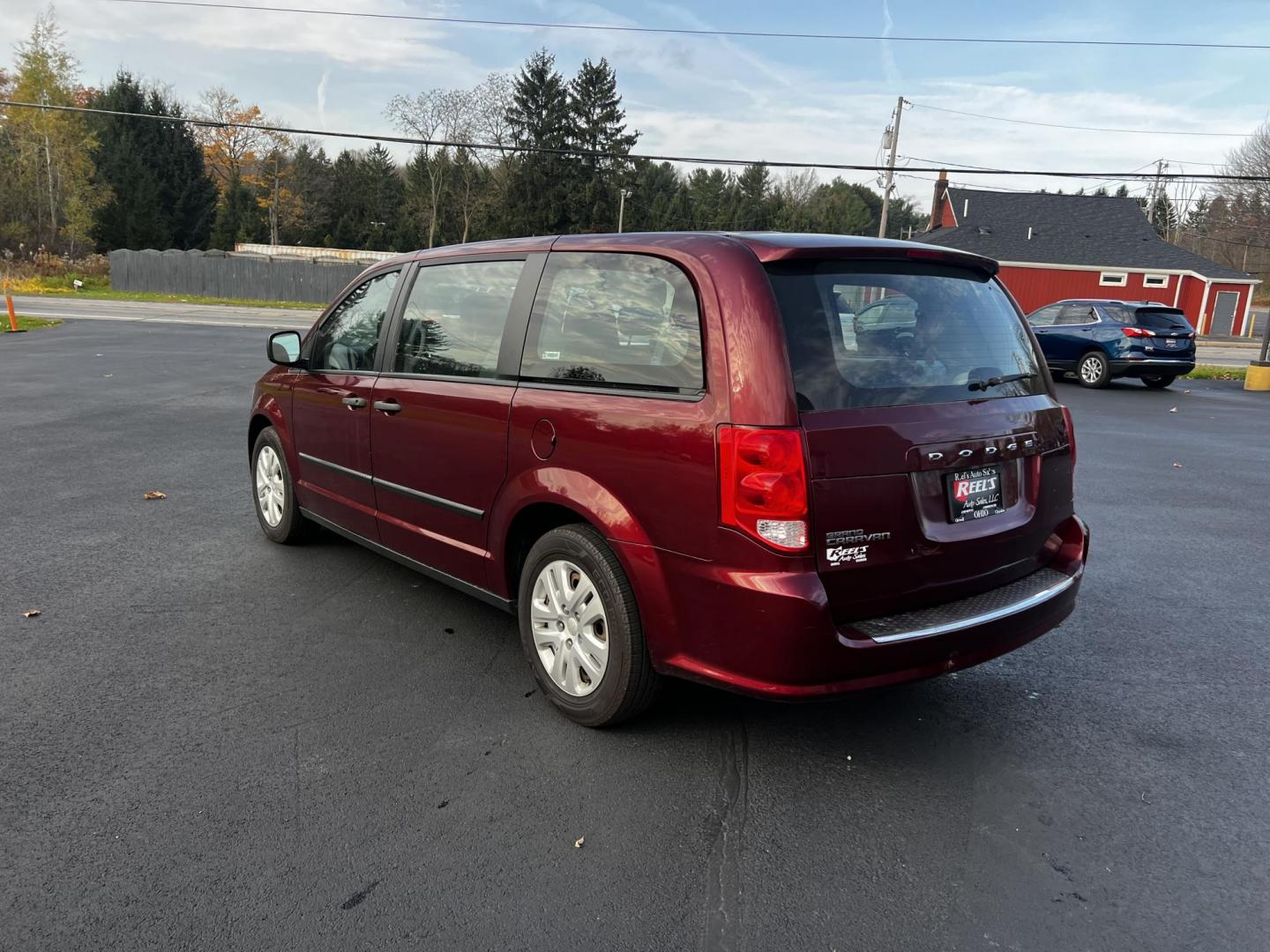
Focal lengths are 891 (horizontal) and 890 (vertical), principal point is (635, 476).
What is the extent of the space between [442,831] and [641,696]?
2.69 feet

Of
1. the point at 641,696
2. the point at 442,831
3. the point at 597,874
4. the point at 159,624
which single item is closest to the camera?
the point at 597,874

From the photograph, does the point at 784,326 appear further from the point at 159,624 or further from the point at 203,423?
the point at 203,423

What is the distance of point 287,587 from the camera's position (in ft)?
15.6

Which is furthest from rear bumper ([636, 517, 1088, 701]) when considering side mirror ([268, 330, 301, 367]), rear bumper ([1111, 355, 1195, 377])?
rear bumper ([1111, 355, 1195, 377])

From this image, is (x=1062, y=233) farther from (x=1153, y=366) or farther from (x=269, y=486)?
(x=269, y=486)

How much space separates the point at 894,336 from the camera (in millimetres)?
3049

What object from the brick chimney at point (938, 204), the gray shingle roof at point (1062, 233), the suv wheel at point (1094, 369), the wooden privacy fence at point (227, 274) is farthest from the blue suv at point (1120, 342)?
the brick chimney at point (938, 204)

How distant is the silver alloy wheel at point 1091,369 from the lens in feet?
58.6

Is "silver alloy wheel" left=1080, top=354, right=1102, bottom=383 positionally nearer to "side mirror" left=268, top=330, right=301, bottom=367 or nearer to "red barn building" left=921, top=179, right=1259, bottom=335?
"side mirror" left=268, top=330, right=301, bottom=367

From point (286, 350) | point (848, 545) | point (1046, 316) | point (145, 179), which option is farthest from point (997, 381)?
point (145, 179)

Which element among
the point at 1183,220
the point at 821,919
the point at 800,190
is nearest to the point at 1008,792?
the point at 821,919

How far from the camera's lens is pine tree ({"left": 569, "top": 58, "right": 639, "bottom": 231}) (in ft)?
193

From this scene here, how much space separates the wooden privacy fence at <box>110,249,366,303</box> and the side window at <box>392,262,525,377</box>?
4303 centimetres

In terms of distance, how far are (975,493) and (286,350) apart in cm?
378
